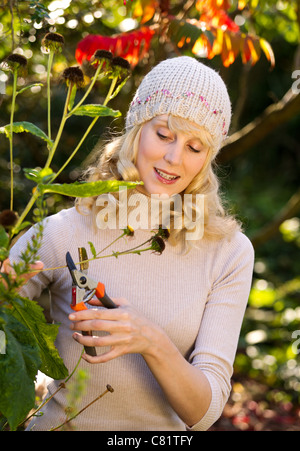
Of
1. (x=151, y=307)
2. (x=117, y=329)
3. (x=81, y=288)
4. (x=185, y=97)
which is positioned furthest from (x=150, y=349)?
(x=185, y=97)

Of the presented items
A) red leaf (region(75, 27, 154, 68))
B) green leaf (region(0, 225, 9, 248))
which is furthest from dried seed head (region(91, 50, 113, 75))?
red leaf (region(75, 27, 154, 68))

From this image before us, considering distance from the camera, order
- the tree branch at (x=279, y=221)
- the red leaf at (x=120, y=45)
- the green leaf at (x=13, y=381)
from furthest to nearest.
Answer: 1. the tree branch at (x=279, y=221)
2. the red leaf at (x=120, y=45)
3. the green leaf at (x=13, y=381)

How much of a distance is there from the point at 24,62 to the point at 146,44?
6.10ft

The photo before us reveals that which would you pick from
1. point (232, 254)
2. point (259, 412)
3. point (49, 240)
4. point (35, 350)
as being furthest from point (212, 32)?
point (259, 412)

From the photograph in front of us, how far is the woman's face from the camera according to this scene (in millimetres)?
2148

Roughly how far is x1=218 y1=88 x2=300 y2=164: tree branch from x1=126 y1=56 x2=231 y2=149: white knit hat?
161 centimetres

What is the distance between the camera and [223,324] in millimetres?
2111

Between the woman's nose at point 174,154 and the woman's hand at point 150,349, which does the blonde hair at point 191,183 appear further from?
the woman's hand at point 150,349

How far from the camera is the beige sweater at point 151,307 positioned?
2.05 metres

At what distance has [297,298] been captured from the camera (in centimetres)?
661

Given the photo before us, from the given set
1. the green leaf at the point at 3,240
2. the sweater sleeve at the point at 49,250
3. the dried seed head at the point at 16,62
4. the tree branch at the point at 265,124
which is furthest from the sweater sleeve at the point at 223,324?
the tree branch at the point at 265,124

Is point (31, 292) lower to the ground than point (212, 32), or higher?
lower

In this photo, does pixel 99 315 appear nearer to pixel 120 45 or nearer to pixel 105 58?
pixel 105 58

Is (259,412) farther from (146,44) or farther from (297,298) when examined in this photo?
(146,44)
